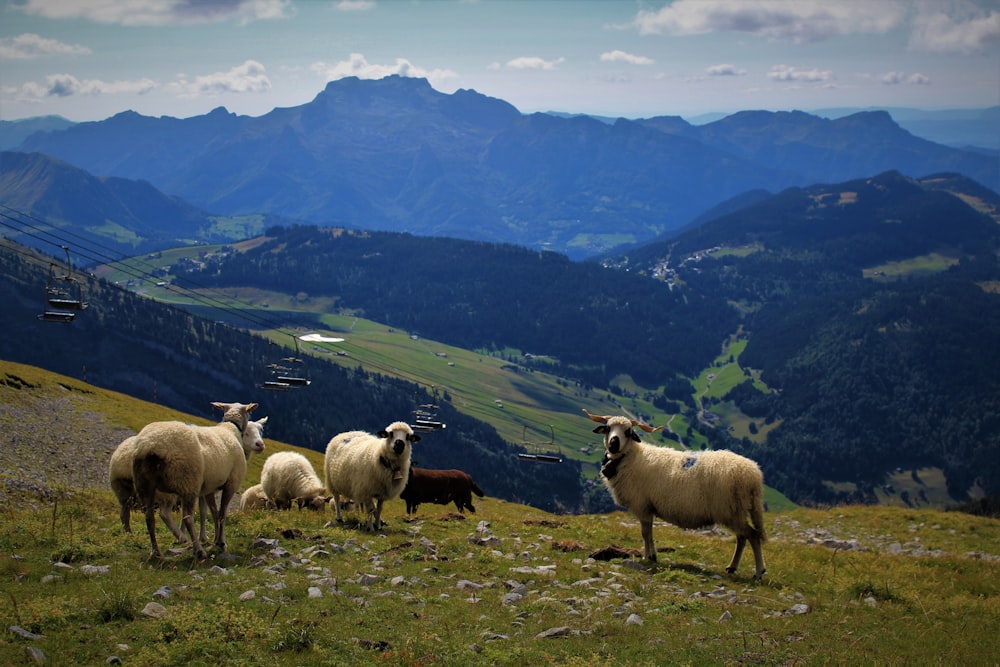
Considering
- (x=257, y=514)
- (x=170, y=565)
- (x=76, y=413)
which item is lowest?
(x=76, y=413)

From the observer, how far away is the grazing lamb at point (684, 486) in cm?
1994

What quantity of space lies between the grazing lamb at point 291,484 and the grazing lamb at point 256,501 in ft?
0.77

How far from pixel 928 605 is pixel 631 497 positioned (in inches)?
322

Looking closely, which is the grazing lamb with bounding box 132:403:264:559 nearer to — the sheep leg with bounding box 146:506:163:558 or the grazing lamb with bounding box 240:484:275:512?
the sheep leg with bounding box 146:506:163:558

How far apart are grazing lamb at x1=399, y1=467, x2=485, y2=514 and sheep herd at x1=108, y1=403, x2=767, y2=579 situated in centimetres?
466

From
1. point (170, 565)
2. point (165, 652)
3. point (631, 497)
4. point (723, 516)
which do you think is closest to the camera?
point (165, 652)

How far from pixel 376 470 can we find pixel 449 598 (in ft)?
32.2

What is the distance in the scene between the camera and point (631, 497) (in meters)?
21.9

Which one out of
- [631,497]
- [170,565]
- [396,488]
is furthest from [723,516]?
[170,565]

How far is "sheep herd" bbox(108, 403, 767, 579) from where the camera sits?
17.1 metres

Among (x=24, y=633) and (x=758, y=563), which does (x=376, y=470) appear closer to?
(x=758, y=563)

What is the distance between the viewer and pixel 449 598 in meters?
15.2

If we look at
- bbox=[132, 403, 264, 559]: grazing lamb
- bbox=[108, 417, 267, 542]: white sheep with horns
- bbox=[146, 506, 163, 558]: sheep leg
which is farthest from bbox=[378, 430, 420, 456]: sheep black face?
bbox=[146, 506, 163, 558]: sheep leg

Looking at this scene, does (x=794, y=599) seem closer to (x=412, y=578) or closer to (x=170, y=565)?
(x=412, y=578)
